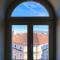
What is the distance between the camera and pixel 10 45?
4.68 metres

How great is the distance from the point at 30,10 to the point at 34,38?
78cm

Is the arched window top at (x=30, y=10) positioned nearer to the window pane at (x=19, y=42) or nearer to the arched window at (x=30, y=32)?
the arched window at (x=30, y=32)

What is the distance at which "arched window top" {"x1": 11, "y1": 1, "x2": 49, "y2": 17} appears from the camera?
469cm

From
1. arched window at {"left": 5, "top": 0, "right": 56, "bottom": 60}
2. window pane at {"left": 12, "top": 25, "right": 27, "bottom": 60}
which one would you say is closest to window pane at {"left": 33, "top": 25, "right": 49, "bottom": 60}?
arched window at {"left": 5, "top": 0, "right": 56, "bottom": 60}

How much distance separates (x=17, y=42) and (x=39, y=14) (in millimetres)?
985

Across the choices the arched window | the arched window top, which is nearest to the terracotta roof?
the arched window

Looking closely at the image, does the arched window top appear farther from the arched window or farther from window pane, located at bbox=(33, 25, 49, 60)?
window pane, located at bbox=(33, 25, 49, 60)

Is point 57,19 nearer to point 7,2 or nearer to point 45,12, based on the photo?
point 45,12

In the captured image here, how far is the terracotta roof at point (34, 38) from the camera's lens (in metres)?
4.67

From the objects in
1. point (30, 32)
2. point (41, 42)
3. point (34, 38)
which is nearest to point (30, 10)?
point (30, 32)

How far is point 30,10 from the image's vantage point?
470 centimetres

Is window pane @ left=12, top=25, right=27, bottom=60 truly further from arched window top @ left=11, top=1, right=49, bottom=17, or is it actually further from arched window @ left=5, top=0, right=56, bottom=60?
arched window top @ left=11, top=1, right=49, bottom=17

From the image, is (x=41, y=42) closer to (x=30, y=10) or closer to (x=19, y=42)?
(x=19, y=42)

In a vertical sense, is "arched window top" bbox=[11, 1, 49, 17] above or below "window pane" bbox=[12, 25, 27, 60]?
above
